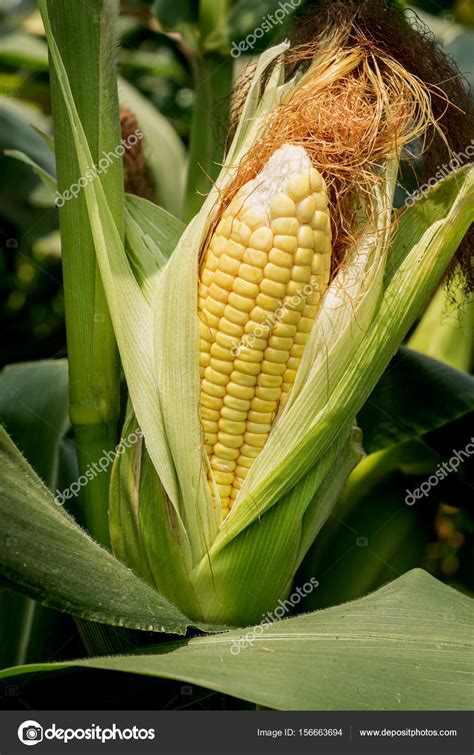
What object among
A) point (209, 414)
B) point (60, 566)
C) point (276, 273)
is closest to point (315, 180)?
point (276, 273)

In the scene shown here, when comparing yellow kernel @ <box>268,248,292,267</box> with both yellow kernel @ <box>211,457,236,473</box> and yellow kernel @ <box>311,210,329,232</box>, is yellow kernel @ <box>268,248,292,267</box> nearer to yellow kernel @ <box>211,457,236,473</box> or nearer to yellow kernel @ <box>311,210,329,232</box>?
yellow kernel @ <box>311,210,329,232</box>

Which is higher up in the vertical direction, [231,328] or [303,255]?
[303,255]

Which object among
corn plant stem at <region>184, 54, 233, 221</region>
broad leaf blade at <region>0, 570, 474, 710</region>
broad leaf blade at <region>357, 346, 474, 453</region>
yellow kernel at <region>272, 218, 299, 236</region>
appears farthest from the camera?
corn plant stem at <region>184, 54, 233, 221</region>

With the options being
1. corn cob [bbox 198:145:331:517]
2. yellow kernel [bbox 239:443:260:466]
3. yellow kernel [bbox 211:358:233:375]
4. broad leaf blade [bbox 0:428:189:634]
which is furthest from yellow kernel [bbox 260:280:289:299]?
broad leaf blade [bbox 0:428:189:634]

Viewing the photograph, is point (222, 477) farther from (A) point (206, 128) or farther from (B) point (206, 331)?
(A) point (206, 128)

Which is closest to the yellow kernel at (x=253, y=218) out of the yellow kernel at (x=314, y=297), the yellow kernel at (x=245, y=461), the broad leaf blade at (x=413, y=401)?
the yellow kernel at (x=314, y=297)

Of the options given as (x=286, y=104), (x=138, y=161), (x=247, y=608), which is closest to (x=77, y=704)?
(x=247, y=608)

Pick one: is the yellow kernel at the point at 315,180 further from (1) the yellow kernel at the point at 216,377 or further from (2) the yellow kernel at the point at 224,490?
(2) the yellow kernel at the point at 224,490
